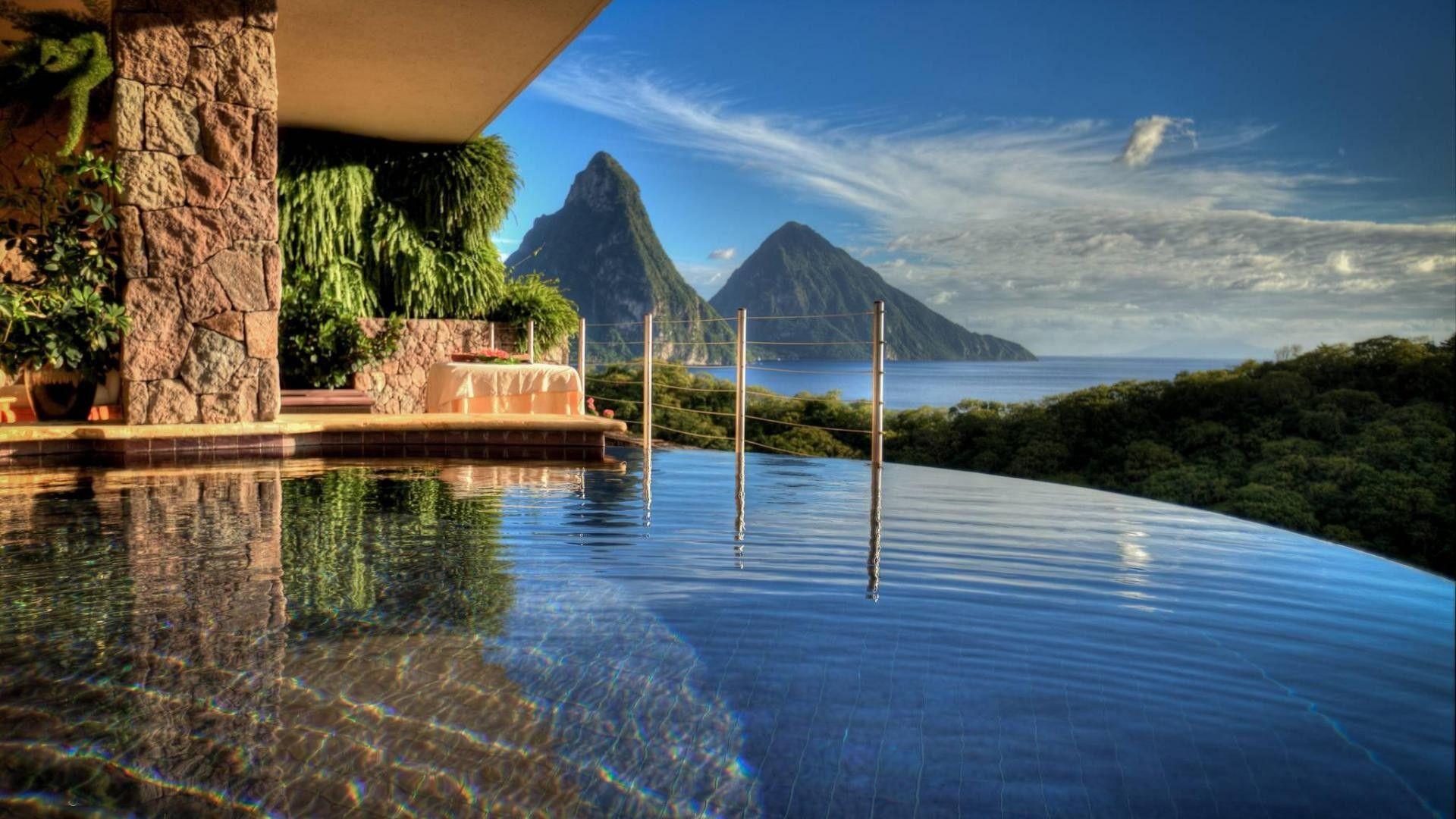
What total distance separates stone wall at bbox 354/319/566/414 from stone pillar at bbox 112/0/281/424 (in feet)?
10.2

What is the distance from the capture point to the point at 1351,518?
11.5m

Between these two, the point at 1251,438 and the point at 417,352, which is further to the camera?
the point at 1251,438

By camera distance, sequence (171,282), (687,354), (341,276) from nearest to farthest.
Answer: (171,282) < (341,276) < (687,354)

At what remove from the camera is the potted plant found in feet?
17.0

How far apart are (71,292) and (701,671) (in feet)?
15.7

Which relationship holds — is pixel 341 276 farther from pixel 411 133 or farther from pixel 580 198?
pixel 580 198

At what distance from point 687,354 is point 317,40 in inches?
1563

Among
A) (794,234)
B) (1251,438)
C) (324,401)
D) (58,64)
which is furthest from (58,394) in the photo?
(794,234)

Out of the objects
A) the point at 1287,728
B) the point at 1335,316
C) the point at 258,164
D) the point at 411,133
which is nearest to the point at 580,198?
the point at 1335,316

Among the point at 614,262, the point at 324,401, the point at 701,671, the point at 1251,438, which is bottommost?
the point at 701,671

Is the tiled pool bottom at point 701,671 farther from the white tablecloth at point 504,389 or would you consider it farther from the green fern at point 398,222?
the green fern at point 398,222

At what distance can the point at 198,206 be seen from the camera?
5.46 metres

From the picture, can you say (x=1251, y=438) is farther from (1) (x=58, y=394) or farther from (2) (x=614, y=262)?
(2) (x=614, y=262)

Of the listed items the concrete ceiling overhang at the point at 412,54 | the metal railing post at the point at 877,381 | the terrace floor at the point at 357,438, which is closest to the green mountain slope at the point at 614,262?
the concrete ceiling overhang at the point at 412,54
